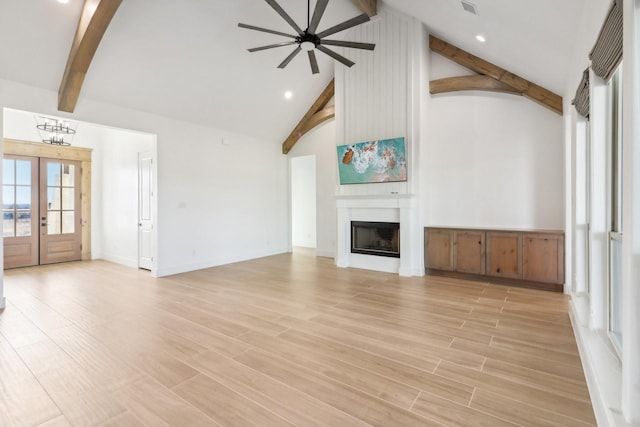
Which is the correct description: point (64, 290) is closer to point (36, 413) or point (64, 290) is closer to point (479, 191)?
point (36, 413)

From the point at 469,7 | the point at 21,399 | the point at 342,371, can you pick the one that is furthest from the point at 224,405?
the point at 469,7

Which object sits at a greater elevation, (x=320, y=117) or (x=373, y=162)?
(x=320, y=117)

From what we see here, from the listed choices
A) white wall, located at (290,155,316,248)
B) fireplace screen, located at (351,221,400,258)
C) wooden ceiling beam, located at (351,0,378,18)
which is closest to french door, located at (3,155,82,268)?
white wall, located at (290,155,316,248)

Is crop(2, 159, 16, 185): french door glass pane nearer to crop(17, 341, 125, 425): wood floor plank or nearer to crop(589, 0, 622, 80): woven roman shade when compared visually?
crop(17, 341, 125, 425): wood floor plank

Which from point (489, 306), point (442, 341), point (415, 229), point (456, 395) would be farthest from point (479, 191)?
point (456, 395)

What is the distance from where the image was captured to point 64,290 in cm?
484

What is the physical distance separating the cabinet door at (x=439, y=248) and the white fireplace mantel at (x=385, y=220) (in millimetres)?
139

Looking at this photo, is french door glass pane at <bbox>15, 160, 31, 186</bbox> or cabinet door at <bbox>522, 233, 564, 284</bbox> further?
french door glass pane at <bbox>15, 160, 31, 186</bbox>

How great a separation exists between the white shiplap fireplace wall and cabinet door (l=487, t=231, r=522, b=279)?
1127 millimetres

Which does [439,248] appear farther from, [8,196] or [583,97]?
[8,196]

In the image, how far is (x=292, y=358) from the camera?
8.57 feet

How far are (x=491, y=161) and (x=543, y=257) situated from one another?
1813mm

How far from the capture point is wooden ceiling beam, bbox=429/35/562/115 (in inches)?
186

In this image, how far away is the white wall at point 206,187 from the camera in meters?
5.29
